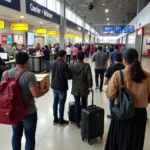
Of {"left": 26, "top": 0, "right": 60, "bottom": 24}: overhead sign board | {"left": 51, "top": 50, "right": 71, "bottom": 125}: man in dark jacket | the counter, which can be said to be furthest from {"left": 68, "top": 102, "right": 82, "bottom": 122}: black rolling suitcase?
the counter

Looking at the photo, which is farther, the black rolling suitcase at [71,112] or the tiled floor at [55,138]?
the black rolling suitcase at [71,112]

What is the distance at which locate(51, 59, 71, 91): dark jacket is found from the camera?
3324mm

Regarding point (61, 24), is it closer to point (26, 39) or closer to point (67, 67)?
point (26, 39)

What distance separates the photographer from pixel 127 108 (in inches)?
71.6

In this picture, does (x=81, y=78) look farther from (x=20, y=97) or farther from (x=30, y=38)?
(x=30, y=38)

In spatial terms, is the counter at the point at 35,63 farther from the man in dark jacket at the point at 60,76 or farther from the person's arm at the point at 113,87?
the person's arm at the point at 113,87

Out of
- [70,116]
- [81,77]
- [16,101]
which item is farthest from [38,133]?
[16,101]

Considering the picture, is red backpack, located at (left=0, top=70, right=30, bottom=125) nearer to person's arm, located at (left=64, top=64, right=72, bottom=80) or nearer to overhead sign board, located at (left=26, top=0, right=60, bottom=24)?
person's arm, located at (left=64, top=64, right=72, bottom=80)

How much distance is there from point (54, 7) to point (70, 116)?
43.3 ft

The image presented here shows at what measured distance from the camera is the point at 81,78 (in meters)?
3.27

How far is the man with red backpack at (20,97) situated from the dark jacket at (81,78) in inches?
45.5

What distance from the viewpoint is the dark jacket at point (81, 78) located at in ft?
10.7

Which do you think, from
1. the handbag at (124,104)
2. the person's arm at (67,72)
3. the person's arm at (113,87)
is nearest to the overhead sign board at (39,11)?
the person's arm at (67,72)

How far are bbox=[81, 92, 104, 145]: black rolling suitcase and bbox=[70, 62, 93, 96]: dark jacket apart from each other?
16.3 inches
